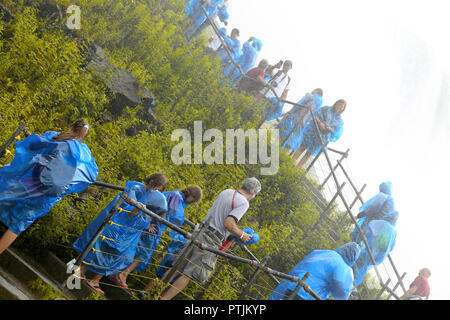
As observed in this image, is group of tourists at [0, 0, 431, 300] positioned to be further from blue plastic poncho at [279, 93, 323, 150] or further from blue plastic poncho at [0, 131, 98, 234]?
blue plastic poncho at [279, 93, 323, 150]

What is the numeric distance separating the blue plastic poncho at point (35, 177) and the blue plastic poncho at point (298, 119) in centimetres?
692

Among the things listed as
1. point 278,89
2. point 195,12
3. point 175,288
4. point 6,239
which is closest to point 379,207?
point 278,89

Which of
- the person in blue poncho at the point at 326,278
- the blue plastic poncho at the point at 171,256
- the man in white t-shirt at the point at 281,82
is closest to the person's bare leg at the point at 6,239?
the blue plastic poncho at the point at 171,256

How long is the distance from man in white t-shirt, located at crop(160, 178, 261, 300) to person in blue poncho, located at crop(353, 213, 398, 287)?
422cm

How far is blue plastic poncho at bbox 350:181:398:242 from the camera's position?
25.7 feet

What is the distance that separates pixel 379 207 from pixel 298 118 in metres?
3.08

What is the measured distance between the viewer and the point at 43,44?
6.34m

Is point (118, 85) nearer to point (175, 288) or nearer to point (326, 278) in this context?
point (175, 288)

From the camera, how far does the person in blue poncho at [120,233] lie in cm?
396

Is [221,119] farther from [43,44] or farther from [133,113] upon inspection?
[43,44]

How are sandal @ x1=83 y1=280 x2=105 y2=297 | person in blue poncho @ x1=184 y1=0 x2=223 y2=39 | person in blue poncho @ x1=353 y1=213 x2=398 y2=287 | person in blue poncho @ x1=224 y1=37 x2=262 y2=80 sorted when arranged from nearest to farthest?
sandal @ x1=83 y1=280 x2=105 y2=297
person in blue poncho @ x1=353 y1=213 x2=398 y2=287
person in blue poncho @ x1=184 y1=0 x2=223 y2=39
person in blue poncho @ x1=224 y1=37 x2=262 y2=80

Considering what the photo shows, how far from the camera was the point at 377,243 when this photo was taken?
7.52 meters

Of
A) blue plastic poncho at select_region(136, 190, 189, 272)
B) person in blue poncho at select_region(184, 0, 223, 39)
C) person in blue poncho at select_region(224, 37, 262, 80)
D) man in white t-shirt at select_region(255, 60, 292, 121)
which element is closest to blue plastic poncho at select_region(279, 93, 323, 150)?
man in white t-shirt at select_region(255, 60, 292, 121)

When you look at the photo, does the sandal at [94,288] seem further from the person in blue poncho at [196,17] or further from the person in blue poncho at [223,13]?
the person in blue poncho at [223,13]
